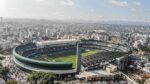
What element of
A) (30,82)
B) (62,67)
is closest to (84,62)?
(62,67)

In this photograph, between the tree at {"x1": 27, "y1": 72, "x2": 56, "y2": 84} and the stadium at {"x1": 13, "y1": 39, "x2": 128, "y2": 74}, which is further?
the stadium at {"x1": 13, "y1": 39, "x2": 128, "y2": 74}

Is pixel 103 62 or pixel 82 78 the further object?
pixel 103 62

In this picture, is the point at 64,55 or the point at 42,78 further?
the point at 64,55

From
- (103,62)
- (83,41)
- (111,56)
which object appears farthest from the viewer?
(83,41)

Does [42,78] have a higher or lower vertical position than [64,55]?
higher

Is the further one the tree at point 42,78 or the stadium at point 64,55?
the stadium at point 64,55

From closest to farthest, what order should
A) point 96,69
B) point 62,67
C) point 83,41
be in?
point 62,67 < point 96,69 < point 83,41

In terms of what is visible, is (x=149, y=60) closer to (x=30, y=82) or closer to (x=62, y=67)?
(x=62, y=67)

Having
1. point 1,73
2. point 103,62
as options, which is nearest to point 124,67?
point 103,62
